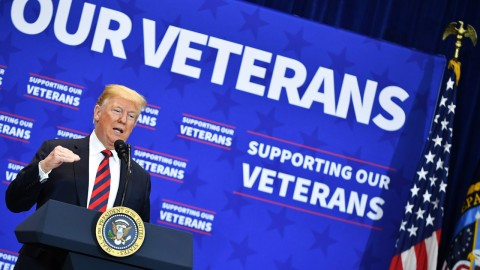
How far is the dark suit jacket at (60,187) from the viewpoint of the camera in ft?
10.1

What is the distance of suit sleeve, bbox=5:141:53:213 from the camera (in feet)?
10.1

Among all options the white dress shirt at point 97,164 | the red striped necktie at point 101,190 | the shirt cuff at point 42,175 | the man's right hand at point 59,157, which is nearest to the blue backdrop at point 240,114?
the white dress shirt at point 97,164

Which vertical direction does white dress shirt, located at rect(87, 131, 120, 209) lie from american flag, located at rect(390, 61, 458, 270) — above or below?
below

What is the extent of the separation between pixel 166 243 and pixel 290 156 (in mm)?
3087

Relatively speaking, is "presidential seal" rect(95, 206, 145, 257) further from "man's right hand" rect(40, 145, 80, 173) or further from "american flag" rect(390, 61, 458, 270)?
"american flag" rect(390, 61, 458, 270)

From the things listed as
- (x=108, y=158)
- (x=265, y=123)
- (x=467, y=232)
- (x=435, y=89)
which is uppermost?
(x=435, y=89)

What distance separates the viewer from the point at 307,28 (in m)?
5.94

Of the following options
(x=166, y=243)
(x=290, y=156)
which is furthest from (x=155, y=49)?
(x=166, y=243)

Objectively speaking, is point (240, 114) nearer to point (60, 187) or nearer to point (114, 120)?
point (114, 120)

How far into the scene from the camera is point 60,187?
319 cm

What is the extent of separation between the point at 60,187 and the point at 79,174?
0.09 metres

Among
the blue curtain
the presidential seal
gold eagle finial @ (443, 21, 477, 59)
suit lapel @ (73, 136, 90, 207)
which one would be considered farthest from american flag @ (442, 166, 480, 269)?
the presidential seal

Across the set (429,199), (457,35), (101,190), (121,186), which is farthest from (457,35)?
(101,190)

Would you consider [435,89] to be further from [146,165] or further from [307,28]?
[146,165]
